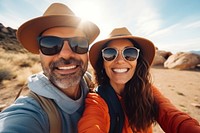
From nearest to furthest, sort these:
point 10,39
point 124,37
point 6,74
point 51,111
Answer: point 51,111
point 124,37
point 6,74
point 10,39

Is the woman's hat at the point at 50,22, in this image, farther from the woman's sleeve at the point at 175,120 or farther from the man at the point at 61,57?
the woman's sleeve at the point at 175,120

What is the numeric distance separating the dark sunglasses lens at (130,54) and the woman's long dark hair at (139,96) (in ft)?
0.78

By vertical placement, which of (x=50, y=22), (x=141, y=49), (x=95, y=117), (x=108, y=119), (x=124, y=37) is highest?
(x=50, y=22)

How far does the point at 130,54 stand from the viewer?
7.09 ft

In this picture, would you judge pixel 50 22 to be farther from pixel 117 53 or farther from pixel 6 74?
pixel 6 74

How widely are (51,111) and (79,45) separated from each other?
0.90m

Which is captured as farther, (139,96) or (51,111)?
(139,96)

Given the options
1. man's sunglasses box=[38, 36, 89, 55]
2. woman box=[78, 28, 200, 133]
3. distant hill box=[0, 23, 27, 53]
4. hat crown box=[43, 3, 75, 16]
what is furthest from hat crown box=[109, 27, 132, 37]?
distant hill box=[0, 23, 27, 53]

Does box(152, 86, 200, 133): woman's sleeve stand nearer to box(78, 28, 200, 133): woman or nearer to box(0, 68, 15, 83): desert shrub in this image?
box(78, 28, 200, 133): woman

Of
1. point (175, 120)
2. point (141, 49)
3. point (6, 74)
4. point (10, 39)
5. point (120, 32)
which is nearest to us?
point (175, 120)

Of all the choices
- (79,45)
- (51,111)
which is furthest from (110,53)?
(51,111)

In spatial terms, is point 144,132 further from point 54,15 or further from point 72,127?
point 54,15

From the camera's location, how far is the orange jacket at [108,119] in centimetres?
150

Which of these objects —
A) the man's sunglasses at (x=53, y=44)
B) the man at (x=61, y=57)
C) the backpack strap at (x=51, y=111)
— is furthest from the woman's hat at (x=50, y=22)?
the backpack strap at (x=51, y=111)
